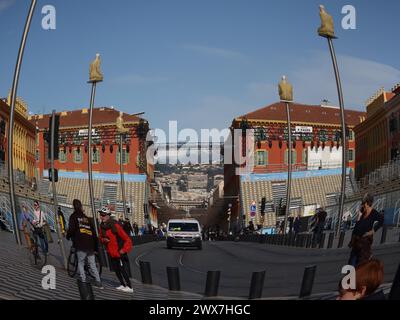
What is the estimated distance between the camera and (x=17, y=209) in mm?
20844

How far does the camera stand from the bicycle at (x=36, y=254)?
1562 cm

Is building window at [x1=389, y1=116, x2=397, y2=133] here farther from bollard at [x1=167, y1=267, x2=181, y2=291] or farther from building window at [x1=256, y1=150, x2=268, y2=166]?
bollard at [x1=167, y1=267, x2=181, y2=291]

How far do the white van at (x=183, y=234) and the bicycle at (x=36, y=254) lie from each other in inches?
1010

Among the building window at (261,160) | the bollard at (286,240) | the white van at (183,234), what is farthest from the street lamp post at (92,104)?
the white van at (183,234)

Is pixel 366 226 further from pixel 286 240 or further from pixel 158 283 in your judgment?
pixel 286 240

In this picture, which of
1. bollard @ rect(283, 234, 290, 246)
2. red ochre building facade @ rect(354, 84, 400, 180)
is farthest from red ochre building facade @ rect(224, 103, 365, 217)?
bollard @ rect(283, 234, 290, 246)

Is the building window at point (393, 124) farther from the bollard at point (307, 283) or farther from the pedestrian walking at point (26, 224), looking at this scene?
the bollard at point (307, 283)

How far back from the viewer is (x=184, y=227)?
1783 inches

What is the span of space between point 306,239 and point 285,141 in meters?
6.82

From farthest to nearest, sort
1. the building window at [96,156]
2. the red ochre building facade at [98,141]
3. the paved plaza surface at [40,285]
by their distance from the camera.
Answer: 1. the building window at [96,156]
2. the red ochre building facade at [98,141]
3. the paved plaza surface at [40,285]

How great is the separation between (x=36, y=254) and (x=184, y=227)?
28886 millimetres

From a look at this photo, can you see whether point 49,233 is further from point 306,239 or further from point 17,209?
point 306,239

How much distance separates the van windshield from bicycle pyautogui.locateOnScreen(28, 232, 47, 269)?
1071 inches

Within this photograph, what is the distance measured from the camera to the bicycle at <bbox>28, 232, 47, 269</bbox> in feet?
51.2
